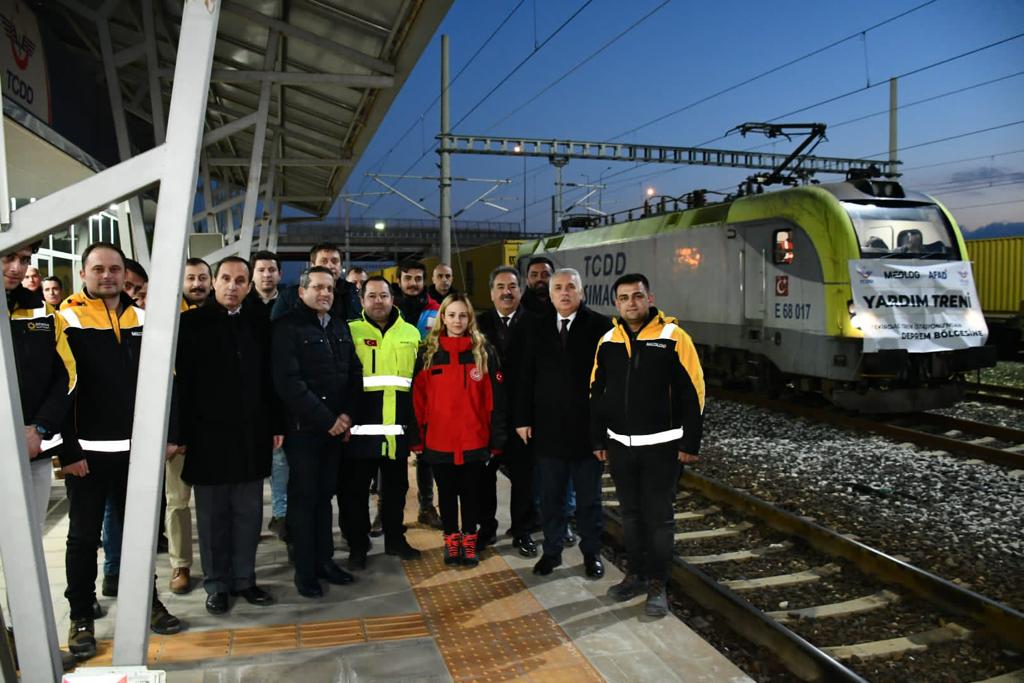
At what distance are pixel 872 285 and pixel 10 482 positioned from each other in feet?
31.0

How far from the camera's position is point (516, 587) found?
459 cm

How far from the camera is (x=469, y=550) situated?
4.96 meters

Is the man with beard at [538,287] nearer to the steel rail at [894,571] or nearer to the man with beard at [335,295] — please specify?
the man with beard at [335,295]

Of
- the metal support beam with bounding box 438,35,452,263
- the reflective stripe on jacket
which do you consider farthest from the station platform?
the metal support beam with bounding box 438,35,452,263

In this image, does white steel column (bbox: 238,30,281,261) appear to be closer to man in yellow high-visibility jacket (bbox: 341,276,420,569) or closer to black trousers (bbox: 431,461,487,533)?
man in yellow high-visibility jacket (bbox: 341,276,420,569)

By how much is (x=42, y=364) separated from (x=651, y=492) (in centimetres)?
320

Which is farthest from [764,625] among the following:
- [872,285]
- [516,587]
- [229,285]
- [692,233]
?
[692,233]

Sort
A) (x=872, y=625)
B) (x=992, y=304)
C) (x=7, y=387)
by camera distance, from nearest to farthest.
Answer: (x=7, y=387), (x=872, y=625), (x=992, y=304)

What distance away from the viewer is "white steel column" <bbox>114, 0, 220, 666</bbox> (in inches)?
96.7

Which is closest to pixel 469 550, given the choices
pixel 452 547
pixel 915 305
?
pixel 452 547

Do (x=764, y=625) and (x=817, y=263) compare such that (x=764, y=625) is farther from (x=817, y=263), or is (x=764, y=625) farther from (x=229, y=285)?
(x=817, y=263)

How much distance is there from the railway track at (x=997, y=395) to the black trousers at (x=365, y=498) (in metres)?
9.72

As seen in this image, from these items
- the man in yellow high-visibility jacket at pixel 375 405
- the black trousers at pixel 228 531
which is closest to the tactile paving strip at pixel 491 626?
the man in yellow high-visibility jacket at pixel 375 405

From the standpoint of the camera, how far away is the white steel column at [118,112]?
8609 mm
